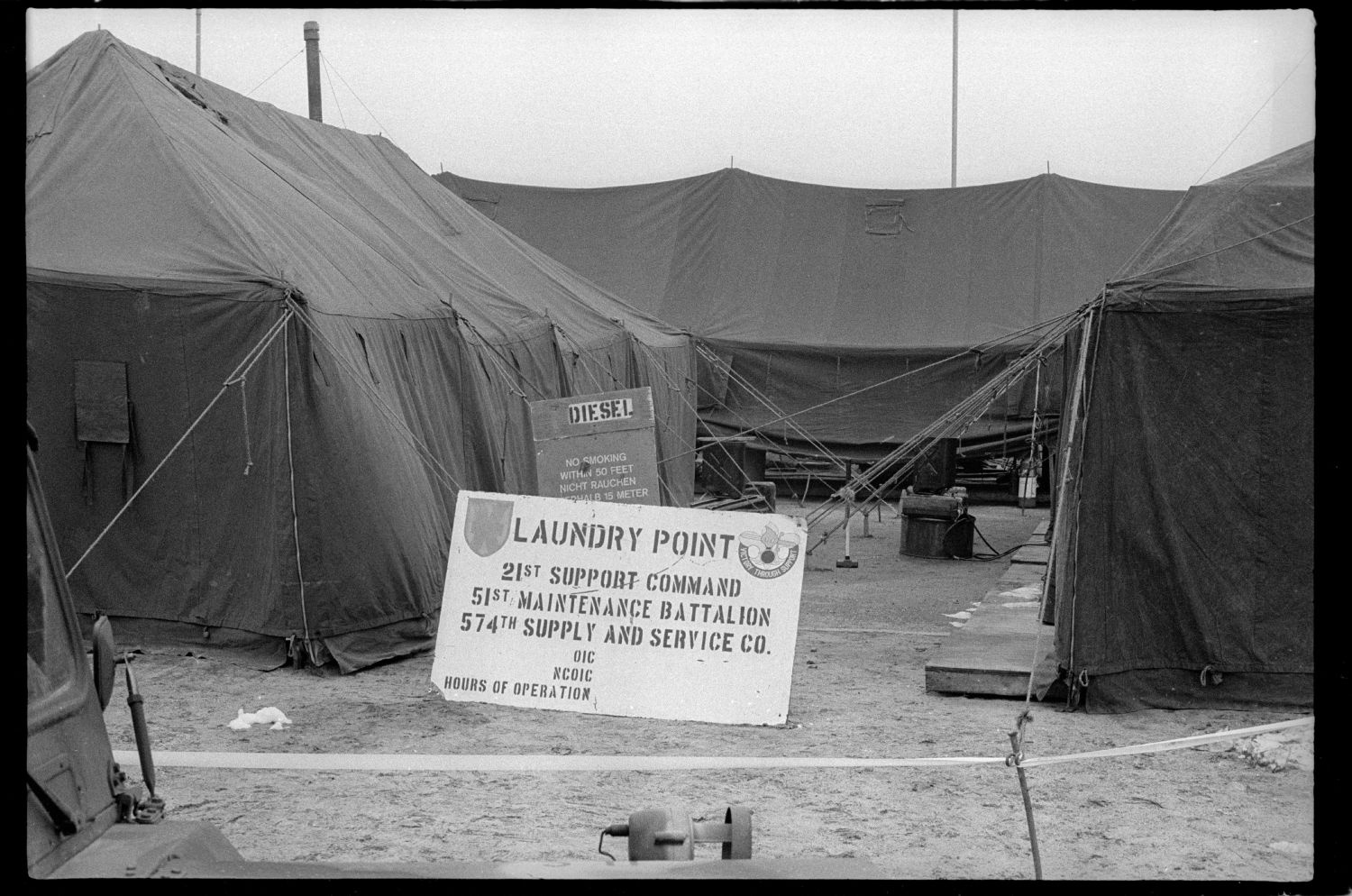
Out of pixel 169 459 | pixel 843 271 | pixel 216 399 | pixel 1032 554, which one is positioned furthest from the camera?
pixel 843 271

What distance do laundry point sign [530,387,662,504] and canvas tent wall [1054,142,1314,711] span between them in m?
3.41

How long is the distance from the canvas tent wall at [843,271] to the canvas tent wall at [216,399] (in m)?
11.3

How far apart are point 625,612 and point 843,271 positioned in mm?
16280

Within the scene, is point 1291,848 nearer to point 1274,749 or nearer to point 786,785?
point 1274,749

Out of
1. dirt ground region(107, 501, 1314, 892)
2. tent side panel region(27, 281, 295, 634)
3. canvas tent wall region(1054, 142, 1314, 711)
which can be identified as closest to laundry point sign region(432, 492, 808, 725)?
dirt ground region(107, 501, 1314, 892)

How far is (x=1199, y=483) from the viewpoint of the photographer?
27.7 ft

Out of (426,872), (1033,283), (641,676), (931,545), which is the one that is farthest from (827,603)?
(1033,283)

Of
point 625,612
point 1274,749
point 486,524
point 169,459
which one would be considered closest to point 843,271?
point 169,459

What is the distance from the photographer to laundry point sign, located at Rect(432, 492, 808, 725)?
8047 millimetres

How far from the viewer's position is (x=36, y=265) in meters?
9.77

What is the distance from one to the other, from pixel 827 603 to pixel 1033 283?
11.8 meters

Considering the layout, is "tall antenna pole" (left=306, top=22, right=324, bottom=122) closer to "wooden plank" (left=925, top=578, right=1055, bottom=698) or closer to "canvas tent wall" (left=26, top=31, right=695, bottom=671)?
"canvas tent wall" (left=26, top=31, right=695, bottom=671)

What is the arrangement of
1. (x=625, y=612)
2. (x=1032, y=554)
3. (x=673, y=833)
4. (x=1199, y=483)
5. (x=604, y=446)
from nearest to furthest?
(x=673, y=833) → (x=625, y=612) → (x=1199, y=483) → (x=604, y=446) → (x=1032, y=554)
